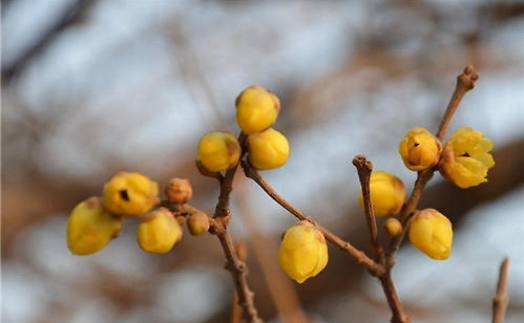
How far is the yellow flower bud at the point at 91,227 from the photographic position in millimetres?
426

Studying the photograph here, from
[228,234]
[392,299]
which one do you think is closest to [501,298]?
[392,299]

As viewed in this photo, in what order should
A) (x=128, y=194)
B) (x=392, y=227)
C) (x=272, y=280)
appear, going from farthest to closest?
(x=272, y=280) → (x=392, y=227) → (x=128, y=194)

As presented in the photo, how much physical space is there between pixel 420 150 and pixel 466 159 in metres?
0.04

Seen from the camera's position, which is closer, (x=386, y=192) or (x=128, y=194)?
(x=128, y=194)

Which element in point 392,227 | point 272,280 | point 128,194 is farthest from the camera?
point 272,280

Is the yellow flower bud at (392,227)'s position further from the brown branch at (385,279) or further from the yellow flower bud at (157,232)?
the yellow flower bud at (157,232)

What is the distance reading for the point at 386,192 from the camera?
540 mm

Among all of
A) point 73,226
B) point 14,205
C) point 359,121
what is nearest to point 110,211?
point 73,226

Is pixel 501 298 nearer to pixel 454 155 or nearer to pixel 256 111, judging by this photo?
pixel 454 155

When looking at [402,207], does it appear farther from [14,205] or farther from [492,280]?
[14,205]

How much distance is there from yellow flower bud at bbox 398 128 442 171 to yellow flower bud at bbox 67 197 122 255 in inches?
7.1

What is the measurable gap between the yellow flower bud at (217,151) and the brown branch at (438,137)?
0.14 m

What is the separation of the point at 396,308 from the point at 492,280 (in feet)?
3.11

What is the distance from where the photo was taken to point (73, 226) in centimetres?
43
